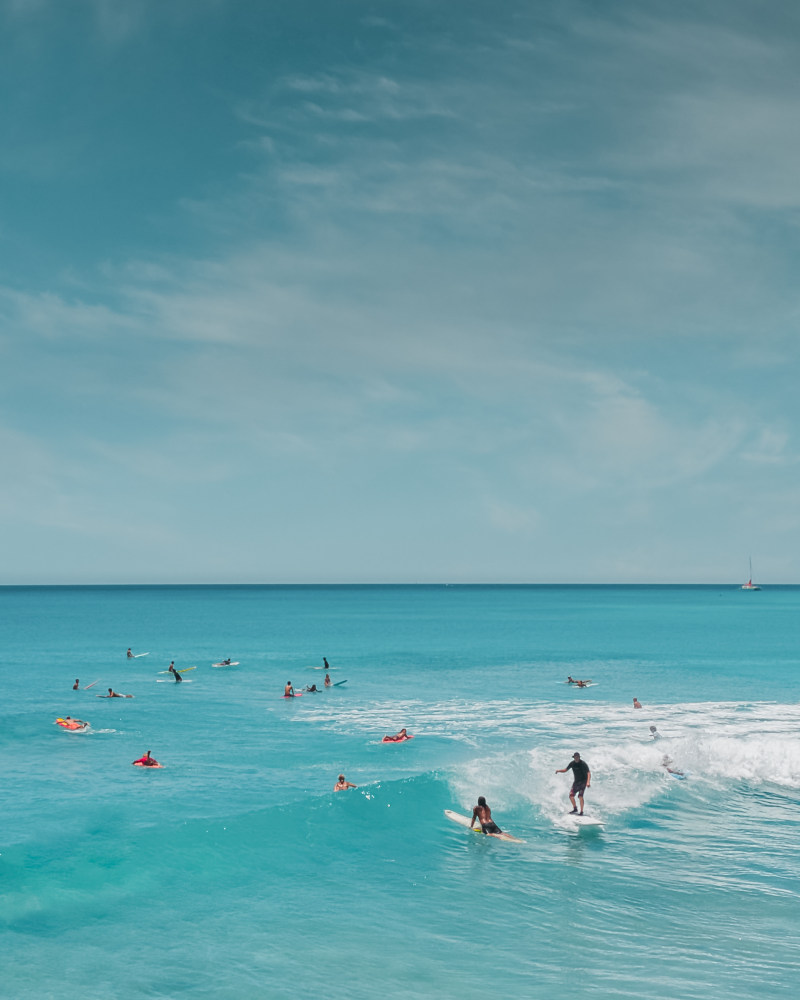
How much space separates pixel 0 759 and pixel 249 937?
78.3 ft

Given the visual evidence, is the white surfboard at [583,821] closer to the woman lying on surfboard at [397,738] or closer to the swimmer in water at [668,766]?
the swimmer in water at [668,766]

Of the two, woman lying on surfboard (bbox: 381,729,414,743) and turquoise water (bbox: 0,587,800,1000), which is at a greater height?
woman lying on surfboard (bbox: 381,729,414,743)

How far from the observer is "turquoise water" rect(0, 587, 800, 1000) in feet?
58.8

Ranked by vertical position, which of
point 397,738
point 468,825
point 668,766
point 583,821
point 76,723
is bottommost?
point 468,825

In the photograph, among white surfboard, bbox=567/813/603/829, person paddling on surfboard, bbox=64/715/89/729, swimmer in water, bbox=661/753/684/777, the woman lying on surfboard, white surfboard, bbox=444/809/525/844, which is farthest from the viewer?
person paddling on surfboard, bbox=64/715/89/729

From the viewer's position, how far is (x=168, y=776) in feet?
112

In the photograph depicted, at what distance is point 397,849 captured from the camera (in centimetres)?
2619

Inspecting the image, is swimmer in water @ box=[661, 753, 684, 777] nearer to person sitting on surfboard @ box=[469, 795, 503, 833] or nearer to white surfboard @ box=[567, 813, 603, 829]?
white surfboard @ box=[567, 813, 603, 829]

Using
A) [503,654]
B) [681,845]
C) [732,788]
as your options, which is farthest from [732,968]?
[503,654]

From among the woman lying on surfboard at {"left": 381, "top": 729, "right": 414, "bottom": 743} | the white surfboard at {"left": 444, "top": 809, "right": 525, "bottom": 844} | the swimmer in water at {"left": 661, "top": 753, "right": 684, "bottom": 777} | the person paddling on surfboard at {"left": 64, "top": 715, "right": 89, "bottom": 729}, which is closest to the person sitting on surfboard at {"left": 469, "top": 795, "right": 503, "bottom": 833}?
the white surfboard at {"left": 444, "top": 809, "right": 525, "bottom": 844}

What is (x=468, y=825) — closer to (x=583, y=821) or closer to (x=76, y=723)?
(x=583, y=821)

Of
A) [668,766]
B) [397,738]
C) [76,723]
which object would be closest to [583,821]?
[668,766]

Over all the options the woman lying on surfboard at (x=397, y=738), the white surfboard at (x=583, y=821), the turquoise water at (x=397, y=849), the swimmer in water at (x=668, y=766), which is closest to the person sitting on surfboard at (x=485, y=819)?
the turquoise water at (x=397, y=849)

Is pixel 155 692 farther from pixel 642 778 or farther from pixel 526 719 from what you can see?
pixel 642 778
